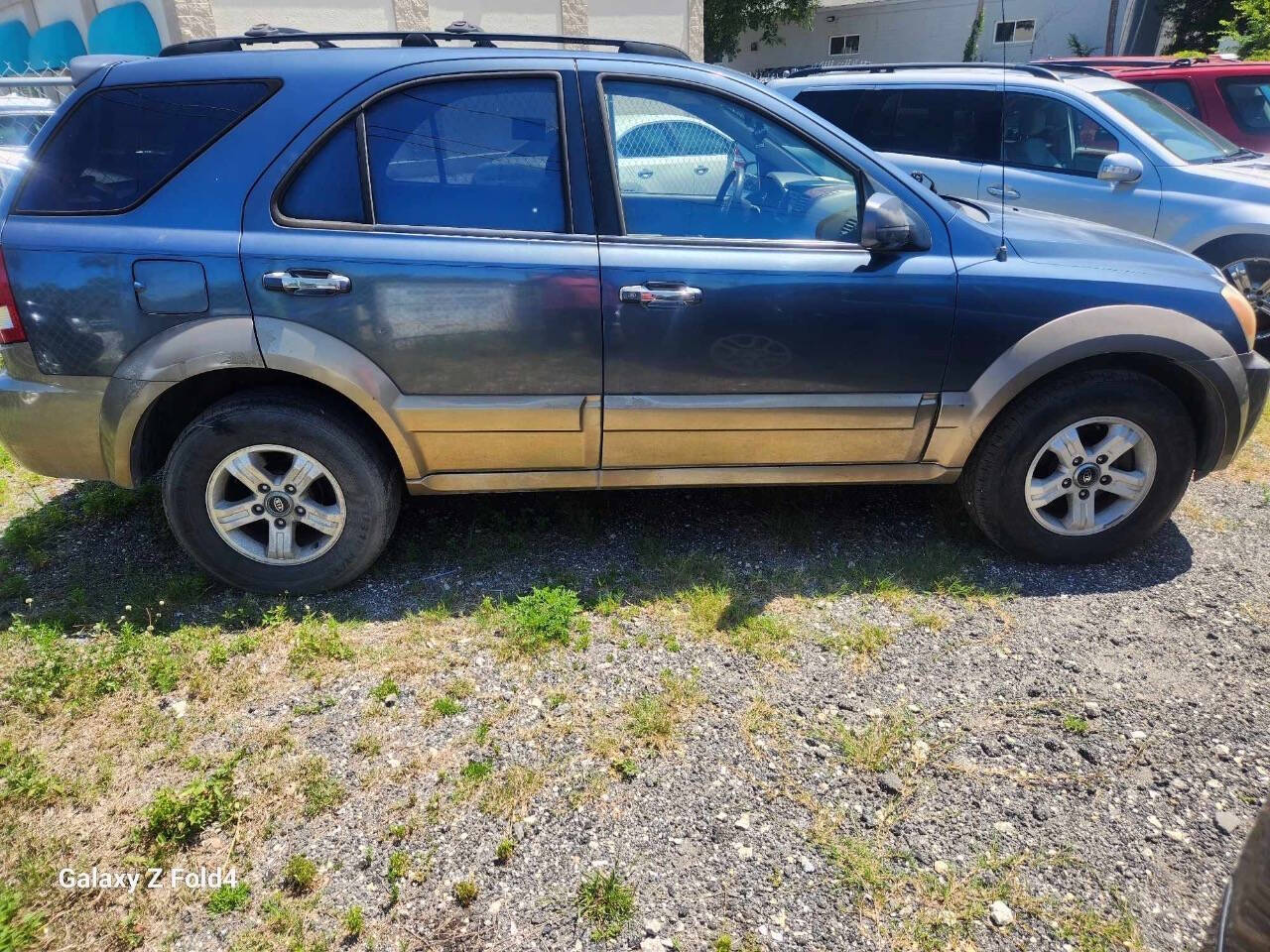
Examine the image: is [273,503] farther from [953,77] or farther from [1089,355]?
[953,77]

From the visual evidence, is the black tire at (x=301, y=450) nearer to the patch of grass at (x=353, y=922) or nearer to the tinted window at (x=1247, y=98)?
the patch of grass at (x=353, y=922)

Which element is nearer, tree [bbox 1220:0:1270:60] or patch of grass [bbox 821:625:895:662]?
patch of grass [bbox 821:625:895:662]

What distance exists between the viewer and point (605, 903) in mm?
2076

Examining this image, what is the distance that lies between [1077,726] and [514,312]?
2.29 metres

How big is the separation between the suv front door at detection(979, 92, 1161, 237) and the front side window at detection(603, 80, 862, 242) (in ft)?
11.2

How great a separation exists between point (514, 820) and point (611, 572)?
1288 millimetres

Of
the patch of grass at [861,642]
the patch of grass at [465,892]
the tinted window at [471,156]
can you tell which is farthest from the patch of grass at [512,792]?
the tinted window at [471,156]

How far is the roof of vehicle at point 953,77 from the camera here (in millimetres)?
6305

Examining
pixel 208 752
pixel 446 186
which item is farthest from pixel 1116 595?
pixel 208 752

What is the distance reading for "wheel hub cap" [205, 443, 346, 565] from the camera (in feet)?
10.2

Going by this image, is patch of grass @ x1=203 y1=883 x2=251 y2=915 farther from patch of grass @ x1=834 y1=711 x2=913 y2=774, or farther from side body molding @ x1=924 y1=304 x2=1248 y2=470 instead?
side body molding @ x1=924 y1=304 x2=1248 y2=470

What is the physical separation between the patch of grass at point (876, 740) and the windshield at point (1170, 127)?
535 centimetres

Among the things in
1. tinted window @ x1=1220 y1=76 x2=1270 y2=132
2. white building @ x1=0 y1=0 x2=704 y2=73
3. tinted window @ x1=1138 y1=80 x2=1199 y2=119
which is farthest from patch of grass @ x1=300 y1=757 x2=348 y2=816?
white building @ x1=0 y1=0 x2=704 y2=73

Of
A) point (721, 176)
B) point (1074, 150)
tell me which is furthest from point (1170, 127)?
point (721, 176)
